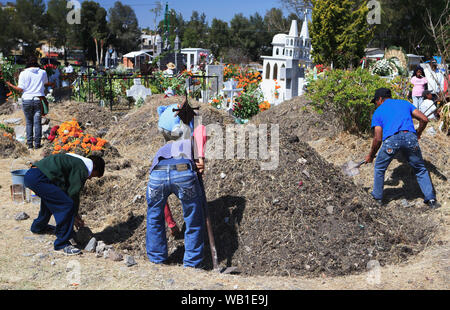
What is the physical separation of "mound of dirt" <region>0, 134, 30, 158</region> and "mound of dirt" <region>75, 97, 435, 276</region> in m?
3.06

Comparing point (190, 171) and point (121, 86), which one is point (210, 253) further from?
point (121, 86)

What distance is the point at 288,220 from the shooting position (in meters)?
4.38

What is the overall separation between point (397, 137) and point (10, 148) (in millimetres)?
6429

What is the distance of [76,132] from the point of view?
268 inches

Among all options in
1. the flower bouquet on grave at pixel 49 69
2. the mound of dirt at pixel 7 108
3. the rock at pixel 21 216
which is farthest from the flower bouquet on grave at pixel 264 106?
the flower bouquet on grave at pixel 49 69

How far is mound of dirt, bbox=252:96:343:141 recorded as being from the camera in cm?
877

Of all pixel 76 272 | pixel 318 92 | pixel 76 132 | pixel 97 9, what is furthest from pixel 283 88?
pixel 97 9

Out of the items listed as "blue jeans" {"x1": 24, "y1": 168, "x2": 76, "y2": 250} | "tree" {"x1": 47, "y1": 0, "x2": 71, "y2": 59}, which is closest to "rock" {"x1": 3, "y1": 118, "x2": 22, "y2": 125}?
"blue jeans" {"x1": 24, "y1": 168, "x2": 76, "y2": 250}

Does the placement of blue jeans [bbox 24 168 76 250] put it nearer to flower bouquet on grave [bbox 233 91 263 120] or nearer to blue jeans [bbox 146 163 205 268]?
blue jeans [bbox 146 163 205 268]

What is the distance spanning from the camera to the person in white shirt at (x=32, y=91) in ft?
26.0

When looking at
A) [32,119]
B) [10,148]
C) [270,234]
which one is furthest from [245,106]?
[270,234]

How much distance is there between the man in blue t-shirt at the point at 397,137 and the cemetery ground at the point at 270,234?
34 centimetres

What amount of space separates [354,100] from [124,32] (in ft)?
164

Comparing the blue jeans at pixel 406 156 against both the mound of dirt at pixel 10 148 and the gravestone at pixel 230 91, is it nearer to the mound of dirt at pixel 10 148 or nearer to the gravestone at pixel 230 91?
the gravestone at pixel 230 91
